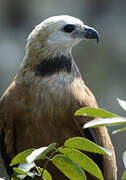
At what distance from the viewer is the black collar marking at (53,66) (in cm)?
477

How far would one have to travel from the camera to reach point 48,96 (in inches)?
188

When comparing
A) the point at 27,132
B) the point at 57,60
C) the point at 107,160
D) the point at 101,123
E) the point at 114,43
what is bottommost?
the point at 114,43

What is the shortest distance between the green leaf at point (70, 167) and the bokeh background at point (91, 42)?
864 cm

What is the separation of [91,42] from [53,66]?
29.4 feet

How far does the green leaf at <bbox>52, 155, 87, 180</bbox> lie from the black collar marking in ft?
6.61

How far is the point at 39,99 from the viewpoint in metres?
4.79

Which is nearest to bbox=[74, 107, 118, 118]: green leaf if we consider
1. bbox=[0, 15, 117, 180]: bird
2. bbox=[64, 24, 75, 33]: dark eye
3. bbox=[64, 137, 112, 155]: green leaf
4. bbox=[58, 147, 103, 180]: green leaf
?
bbox=[64, 137, 112, 155]: green leaf

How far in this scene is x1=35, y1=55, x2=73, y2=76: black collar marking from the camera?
188 inches

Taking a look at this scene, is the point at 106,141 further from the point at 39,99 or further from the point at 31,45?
the point at 31,45

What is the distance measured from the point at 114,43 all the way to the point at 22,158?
38.3ft

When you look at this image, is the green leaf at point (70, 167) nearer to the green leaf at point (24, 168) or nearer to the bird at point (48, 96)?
the green leaf at point (24, 168)

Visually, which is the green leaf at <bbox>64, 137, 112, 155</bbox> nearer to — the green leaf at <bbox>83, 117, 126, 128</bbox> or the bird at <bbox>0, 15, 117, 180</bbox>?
the green leaf at <bbox>83, 117, 126, 128</bbox>

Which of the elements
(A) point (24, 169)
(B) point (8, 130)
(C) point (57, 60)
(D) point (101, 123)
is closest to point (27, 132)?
(B) point (8, 130)

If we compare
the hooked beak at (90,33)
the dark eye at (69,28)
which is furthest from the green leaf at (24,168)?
the hooked beak at (90,33)
